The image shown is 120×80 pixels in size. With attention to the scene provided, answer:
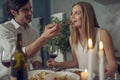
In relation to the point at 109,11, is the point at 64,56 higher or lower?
lower

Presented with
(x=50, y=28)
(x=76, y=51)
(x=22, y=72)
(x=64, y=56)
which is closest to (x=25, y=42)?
(x=76, y=51)

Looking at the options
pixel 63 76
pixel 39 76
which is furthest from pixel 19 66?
pixel 63 76

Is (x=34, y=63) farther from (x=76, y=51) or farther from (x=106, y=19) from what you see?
(x=106, y=19)

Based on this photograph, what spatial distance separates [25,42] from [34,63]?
274 mm

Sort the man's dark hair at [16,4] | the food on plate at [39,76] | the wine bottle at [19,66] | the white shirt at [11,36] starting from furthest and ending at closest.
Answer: the man's dark hair at [16,4] → the white shirt at [11,36] → the food on plate at [39,76] → the wine bottle at [19,66]

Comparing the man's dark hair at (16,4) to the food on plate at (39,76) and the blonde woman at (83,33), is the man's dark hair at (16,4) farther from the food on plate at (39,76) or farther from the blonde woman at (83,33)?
the food on plate at (39,76)

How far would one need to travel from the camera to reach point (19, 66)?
1.02 meters

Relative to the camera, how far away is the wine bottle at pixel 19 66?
98 centimetres

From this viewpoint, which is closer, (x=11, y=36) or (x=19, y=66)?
(x=19, y=66)

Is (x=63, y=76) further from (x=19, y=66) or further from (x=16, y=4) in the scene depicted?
(x=16, y=4)

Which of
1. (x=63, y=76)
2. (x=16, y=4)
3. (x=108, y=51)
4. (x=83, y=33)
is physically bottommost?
(x=63, y=76)

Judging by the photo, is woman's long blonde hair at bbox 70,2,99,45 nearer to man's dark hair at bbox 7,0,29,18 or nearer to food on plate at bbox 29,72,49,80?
man's dark hair at bbox 7,0,29,18

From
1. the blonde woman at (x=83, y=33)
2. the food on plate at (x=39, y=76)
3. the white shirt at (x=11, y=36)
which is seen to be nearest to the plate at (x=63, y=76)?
the food on plate at (x=39, y=76)

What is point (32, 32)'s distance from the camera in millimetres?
1982
